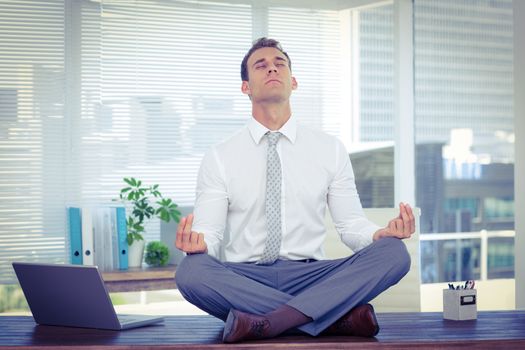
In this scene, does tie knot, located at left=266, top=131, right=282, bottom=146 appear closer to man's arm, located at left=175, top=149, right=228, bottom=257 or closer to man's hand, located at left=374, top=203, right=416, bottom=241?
man's arm, located at left=175, top=149, right=228, bottom=257

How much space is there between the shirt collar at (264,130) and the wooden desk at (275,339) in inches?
27.6

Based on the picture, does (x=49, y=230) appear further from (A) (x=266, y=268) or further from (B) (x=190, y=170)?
(A) (x=266, y=268)

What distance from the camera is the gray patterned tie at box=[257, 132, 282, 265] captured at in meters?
2.71

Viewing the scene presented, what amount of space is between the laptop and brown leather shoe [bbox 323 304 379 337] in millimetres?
558

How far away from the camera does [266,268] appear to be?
2514 millimetres

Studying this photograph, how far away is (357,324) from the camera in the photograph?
217 centimetres

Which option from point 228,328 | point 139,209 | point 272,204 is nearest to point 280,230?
point 272,204

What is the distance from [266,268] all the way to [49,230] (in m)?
2.90

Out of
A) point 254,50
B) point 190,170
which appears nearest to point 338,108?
point 190,170

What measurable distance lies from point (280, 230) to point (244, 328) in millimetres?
695

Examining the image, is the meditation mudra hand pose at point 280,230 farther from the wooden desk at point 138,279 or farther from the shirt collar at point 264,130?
the wooden desk at point 138,279

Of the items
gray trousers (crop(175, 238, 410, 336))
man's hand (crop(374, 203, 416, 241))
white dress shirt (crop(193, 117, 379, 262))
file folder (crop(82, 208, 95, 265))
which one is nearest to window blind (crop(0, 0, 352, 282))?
file folder (crop(82, 208, 95, 265))

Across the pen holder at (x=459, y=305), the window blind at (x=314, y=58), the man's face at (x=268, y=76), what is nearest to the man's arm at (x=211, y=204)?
the man's face at (x=268, y=76)

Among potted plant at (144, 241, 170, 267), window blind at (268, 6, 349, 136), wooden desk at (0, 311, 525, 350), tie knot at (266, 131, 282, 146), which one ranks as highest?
window blind at (268, 6, 349, 136)
